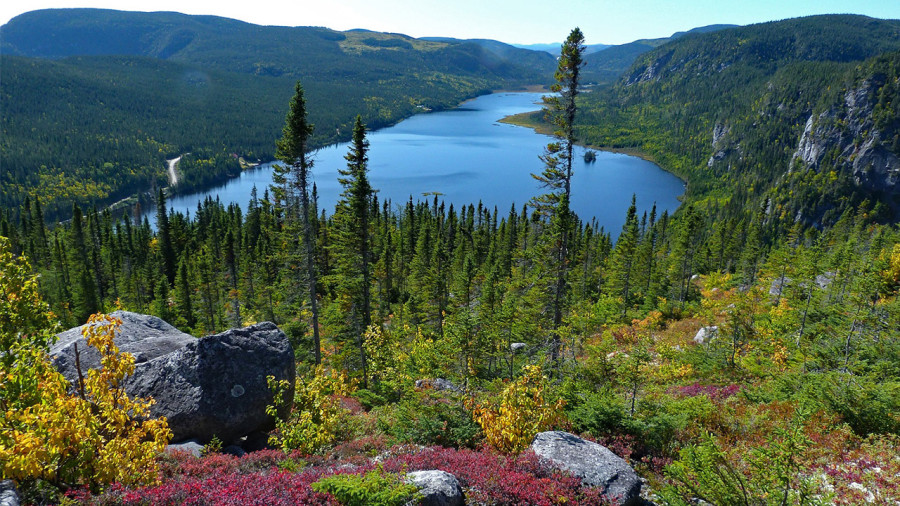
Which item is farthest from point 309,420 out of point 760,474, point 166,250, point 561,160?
point 166,250

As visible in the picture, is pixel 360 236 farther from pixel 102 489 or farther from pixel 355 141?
pixel 102 489

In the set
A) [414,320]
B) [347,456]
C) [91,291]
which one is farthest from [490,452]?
[91,291]

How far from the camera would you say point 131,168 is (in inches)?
7859

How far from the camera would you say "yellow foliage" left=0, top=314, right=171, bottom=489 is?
22.0 ft

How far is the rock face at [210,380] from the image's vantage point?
1380 cm

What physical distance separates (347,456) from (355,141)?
60.3ft

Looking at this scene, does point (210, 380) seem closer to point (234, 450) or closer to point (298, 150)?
point (234, 450)

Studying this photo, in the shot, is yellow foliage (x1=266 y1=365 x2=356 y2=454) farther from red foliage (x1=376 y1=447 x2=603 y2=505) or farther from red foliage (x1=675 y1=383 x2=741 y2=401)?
red foliage (x1=675 y1=383 x2=741 y2=401)

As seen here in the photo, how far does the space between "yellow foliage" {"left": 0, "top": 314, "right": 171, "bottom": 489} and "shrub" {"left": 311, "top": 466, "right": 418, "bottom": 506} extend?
10.8ft

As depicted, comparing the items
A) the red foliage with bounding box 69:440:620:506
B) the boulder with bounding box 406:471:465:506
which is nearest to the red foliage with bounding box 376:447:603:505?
the red foliage with bounding box 69:440:620:506

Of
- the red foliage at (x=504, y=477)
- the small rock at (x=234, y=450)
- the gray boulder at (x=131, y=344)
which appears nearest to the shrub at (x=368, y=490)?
the red foliage at (x=504, y=477)

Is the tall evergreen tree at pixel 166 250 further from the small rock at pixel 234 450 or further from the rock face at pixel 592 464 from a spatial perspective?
the rock face at pixel 592 464

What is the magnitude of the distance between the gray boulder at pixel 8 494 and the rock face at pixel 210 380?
720cm

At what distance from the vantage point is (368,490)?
8.47 meters
